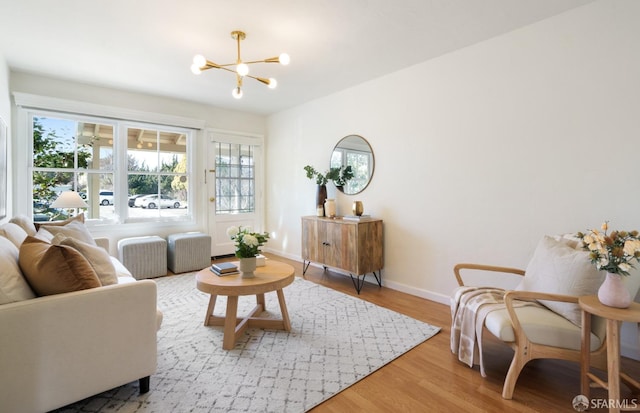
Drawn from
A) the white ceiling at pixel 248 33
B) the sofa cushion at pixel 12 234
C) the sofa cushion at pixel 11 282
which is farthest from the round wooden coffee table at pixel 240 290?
the white ceiling at pixel 248 33

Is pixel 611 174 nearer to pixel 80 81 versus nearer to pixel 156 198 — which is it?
pixel 156 198

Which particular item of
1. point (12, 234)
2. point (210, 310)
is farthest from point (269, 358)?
point (12, 234)

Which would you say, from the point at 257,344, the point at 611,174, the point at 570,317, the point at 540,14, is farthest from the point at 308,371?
the point at 540,14

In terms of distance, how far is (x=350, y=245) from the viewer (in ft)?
11.6

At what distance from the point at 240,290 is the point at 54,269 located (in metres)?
1.06

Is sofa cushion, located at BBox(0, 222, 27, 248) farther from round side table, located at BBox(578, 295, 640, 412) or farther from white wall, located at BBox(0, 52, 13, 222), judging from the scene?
round side table, located at BBox(578, 295, 640, 412)

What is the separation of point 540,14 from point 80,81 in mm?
5099

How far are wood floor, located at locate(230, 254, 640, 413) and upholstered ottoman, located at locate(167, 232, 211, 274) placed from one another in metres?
3.33

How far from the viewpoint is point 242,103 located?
16.2 feet

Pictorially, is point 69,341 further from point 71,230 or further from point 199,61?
point 199,61

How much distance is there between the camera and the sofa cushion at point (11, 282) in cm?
139

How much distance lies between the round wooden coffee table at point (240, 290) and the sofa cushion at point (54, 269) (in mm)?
812

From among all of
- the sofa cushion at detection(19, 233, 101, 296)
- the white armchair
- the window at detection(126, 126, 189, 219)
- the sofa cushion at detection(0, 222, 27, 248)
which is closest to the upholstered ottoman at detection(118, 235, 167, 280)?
the window at detection(126, 126, 189, 219)

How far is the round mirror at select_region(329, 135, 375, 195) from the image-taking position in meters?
3.92
